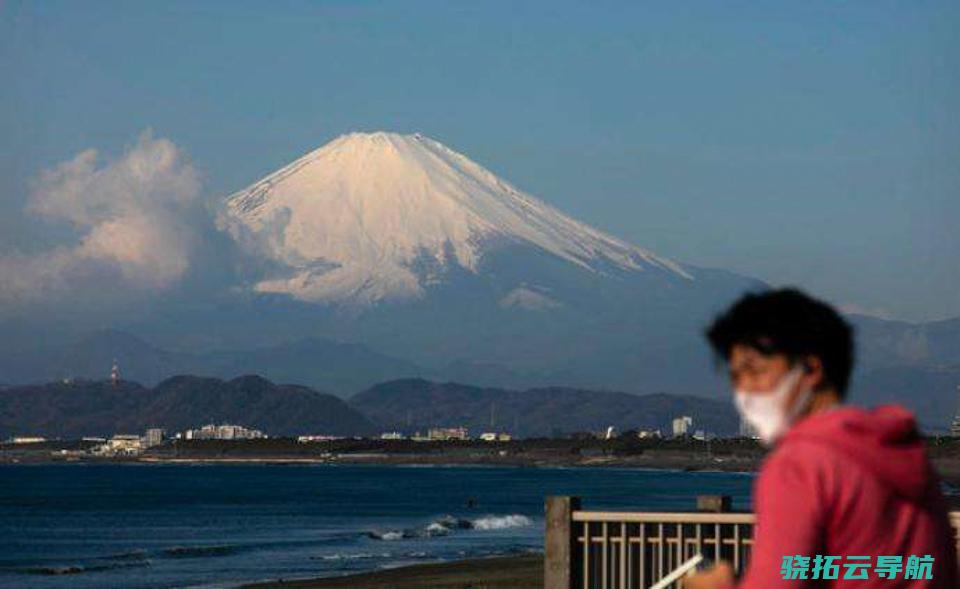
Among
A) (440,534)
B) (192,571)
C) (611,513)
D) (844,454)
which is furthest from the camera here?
(440,534)

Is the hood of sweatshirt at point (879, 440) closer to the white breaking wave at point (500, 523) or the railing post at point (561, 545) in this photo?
the railing post at point (561, 545)

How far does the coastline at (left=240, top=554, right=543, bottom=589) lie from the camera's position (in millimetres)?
39406

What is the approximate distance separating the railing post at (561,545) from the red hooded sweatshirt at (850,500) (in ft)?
28.5

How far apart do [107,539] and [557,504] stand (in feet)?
209

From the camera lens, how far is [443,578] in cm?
4234

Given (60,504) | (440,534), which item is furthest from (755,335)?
(60,504)

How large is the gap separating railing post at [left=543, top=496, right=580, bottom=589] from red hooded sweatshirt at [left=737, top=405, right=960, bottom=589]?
867cm

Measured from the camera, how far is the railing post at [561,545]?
12391 millimetres

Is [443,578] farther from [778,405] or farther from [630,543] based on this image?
[778,405]

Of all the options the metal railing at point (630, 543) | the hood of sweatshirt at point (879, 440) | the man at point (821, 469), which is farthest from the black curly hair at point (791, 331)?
the metal railing at point (630, 543)

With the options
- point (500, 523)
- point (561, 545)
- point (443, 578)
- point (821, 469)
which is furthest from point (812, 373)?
point (500, 523)

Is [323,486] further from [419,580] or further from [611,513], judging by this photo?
[611,513]

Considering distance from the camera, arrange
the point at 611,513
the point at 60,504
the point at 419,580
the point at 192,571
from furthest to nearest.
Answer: the point at 60,504 → the point at 192,571 → the point at 419,580 → the point at 611,513

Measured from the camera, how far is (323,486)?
16362cm
